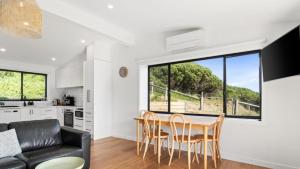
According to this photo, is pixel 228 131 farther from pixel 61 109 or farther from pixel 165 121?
pixel 61 109

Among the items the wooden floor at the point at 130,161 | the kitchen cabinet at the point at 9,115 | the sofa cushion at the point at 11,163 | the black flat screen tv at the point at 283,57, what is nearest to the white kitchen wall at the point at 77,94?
the kitchen cabinet at the point at 9,115

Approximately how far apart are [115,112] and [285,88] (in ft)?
13.4

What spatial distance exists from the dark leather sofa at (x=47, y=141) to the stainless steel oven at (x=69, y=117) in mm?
2543

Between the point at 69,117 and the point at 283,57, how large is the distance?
5.69 metres

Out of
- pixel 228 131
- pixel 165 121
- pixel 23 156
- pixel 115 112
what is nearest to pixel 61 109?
pixel 115 112

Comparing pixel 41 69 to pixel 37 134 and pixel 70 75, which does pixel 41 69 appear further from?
pixel 37 134

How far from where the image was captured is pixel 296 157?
2.71 metres

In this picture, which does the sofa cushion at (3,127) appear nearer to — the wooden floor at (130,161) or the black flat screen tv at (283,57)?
the wooden floor at (130,161)

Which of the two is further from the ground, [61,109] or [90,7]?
[90,7]

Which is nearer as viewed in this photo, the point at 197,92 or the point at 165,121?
the point at 165,121

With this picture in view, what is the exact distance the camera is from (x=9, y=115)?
4.85 metres

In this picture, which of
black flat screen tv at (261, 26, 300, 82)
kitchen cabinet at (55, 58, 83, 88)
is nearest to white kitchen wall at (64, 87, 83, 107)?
kitchen cabinet at (55, 58, 83, 88)

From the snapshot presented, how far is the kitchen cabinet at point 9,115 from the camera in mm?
4738

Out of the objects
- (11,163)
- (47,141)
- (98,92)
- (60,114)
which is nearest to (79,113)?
(98,92)
